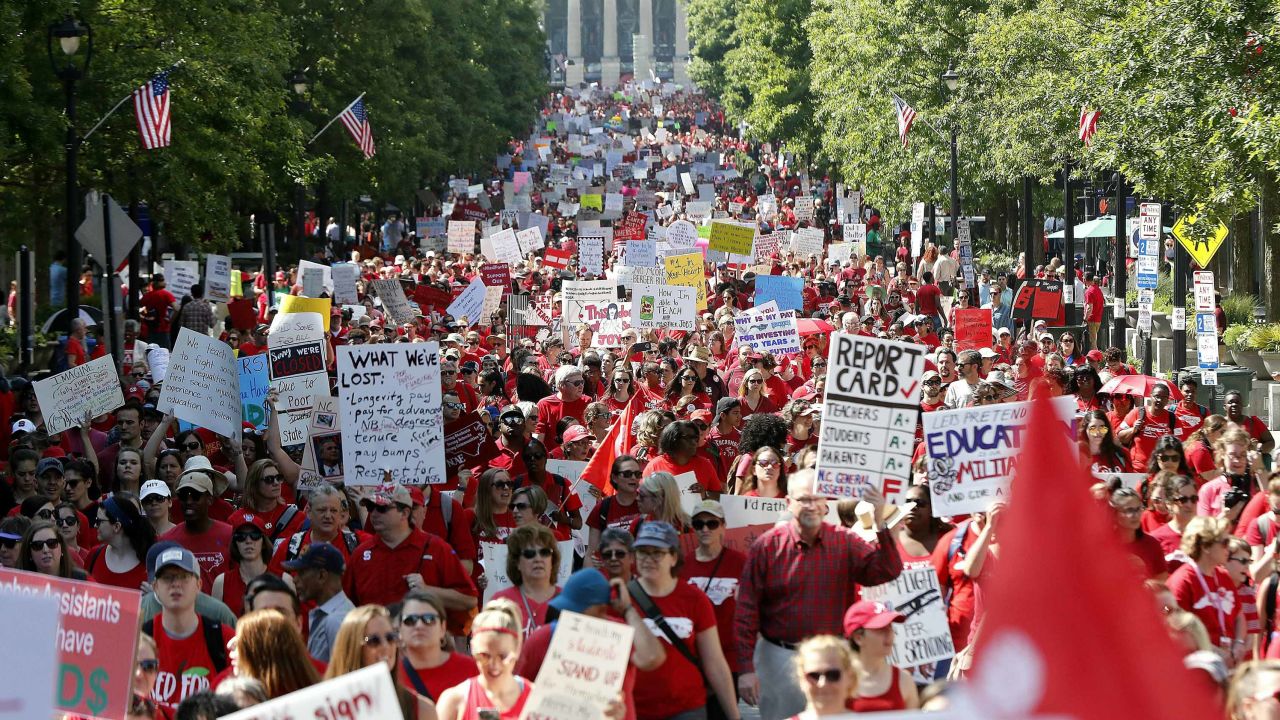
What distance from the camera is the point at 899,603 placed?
8234 millimetres

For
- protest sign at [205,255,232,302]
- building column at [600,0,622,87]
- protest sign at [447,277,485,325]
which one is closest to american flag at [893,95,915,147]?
protest sign at [205,255,232,302]

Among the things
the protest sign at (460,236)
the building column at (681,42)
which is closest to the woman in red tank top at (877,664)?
the protest sign at (460,236)

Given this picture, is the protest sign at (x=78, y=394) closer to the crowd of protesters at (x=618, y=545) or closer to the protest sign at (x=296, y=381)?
the crowd of protesters at (x=618, y=545)

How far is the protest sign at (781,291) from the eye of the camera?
81.4 ft

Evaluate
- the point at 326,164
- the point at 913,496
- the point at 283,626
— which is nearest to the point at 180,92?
the point at 326,164

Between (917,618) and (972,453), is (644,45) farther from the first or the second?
(917,618)

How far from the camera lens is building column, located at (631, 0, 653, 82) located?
614 feet

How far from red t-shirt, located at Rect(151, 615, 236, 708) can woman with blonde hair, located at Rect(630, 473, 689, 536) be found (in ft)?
7.80

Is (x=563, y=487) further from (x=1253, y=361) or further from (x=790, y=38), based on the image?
(x=790, y=38)

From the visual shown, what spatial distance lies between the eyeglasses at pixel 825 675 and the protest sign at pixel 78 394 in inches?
351

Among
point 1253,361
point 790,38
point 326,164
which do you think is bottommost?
point 1253,361

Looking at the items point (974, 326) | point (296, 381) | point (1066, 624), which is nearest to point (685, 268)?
point (974, 326)

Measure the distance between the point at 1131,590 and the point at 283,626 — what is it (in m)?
4.33

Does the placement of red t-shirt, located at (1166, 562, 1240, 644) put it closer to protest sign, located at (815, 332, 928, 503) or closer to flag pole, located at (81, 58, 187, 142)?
protest sign, located at (815, 332, 928, 503)
